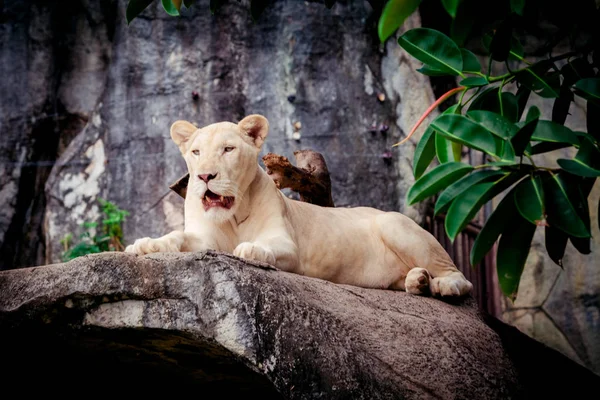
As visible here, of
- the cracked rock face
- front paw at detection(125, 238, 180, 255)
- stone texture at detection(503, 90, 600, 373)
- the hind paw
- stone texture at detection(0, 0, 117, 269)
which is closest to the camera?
the cracked rock face

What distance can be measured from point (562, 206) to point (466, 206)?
0.30 metres

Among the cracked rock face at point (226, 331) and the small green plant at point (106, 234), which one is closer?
the cracked rock face at point (226, 331)

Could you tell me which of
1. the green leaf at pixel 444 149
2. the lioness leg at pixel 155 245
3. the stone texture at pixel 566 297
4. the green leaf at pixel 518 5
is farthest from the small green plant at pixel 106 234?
the green leaf at pixel 518 5

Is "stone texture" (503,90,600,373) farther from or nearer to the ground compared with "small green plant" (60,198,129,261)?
nearer to the ground

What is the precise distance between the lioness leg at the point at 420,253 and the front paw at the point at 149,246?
1628mm

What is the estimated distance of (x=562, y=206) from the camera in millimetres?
2412

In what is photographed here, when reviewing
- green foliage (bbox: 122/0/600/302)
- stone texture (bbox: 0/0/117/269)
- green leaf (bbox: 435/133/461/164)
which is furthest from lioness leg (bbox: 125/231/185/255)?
stone texture (bbox: 0/0/117/269)

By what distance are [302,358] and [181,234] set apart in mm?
1083

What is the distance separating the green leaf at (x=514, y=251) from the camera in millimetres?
2520

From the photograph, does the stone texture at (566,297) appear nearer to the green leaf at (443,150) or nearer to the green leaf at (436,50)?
the green leaf at (443,150)

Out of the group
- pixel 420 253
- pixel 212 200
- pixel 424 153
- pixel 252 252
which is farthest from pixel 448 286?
pixel 424 153

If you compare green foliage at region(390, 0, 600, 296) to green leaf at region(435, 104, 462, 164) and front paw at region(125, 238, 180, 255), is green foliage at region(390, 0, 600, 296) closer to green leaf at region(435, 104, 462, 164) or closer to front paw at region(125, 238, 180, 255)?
green leaf at region(435, 104, 462, 164)

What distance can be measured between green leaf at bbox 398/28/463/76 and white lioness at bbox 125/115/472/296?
1.34 meters

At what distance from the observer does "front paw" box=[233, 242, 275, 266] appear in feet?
12.1
